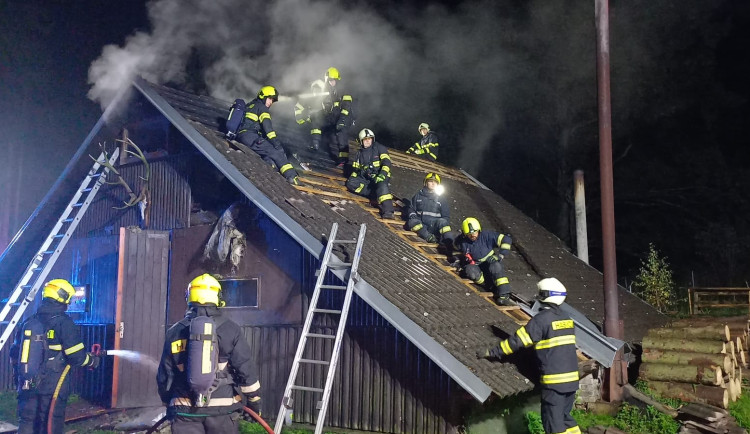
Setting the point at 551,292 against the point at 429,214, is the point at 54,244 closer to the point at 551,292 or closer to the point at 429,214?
the point at 429,214

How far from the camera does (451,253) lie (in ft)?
30.5

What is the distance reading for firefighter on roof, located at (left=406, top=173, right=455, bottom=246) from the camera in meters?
9.56

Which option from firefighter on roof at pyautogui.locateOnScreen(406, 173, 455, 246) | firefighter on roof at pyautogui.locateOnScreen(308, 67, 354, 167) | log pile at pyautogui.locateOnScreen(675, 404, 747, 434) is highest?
firefighter on roof at pyautogui.locateOnScreen(308, 67, 354, 167)

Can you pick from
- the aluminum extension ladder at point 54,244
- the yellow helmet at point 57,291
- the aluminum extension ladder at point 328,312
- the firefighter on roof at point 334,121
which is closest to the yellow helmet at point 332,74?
the firefighter on roof at point 334,121

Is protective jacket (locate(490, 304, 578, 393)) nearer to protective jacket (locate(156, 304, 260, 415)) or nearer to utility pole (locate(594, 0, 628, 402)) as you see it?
protective jacket (locate(156, 304, 260, 415))

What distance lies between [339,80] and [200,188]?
16.3ft

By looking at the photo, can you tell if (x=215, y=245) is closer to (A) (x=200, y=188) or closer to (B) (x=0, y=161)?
(A) (x=200, y=188)

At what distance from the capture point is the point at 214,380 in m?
4.79

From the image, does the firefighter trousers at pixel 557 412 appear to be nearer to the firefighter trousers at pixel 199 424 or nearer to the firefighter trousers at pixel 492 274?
the firefighter trousers at pixel 492 274

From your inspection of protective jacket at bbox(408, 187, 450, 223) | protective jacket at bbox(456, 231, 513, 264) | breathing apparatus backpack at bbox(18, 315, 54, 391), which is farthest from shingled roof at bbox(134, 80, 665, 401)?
breathing apparatus backpack at bbox(18, 315, 54, 391)

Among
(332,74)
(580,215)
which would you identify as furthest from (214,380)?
(580,215)

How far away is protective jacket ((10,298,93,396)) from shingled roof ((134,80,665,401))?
2.72 metres

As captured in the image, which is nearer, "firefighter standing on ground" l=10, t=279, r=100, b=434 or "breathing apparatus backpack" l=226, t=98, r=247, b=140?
"firefighter standing on ground" l=10, t=279, r=100, b=434

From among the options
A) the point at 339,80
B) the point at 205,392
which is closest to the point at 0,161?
the point at 339,80
